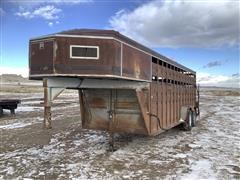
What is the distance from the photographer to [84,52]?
6.45 m

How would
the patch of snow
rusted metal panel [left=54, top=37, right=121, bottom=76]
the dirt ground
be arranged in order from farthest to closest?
1. the patch of snow
2. the dirt ground
3. rusted metal panel [left=54, top=37, right=121, bottom=76]

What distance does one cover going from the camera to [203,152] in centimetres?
849

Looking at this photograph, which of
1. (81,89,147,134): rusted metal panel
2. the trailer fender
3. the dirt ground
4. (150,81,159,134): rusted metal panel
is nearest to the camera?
the dirt ground

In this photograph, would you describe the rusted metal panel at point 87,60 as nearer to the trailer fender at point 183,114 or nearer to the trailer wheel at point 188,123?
the trailer fender at point 183,114

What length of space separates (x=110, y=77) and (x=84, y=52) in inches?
29.3

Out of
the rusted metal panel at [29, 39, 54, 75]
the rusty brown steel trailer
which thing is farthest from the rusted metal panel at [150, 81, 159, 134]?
the rusted metal panel at [29, 39, 54, 75]

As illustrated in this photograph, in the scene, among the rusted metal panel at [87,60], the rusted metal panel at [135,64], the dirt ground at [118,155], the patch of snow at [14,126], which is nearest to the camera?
the rusted metal panel at [87,60]

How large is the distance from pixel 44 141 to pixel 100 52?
4.68 meters

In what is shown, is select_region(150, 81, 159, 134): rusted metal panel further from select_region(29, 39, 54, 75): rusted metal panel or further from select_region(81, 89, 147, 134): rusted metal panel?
select_region(29, 39, 54, 75): rusted metal panel

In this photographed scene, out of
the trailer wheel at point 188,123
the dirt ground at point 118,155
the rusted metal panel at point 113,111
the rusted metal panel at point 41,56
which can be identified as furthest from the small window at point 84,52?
the trailer wheel at point 188,123

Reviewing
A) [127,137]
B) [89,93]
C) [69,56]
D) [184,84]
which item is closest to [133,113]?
[89,93]

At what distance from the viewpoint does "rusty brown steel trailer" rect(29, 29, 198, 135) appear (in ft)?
21.0

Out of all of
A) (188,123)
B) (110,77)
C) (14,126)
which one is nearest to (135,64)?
(110,77)

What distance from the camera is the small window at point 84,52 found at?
6.41 m
